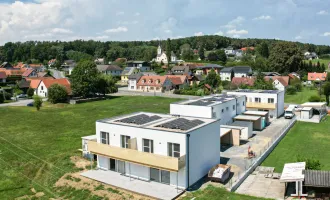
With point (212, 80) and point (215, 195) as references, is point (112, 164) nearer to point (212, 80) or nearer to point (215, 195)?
point (215, 195)

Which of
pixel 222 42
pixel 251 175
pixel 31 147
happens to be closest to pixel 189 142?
pixel 251 175

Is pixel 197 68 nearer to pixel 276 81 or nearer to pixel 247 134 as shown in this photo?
pixel 276 81

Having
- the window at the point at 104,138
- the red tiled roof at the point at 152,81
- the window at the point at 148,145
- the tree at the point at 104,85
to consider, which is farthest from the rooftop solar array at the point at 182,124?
the red tiled roof at the point at 152,81

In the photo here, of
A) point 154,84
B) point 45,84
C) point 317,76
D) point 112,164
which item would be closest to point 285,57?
point 317,76

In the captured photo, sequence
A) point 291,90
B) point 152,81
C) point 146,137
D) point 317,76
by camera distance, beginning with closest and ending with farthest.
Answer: point 146,137
point 291,90
point 152,81
point 317,76

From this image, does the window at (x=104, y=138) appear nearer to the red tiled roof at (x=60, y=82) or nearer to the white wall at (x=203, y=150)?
the white wall at (x=203, y=150)

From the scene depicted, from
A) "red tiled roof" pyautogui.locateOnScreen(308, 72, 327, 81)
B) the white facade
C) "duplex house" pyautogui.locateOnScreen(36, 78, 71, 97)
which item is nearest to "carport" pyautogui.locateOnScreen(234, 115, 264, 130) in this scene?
"duplex house" pyautogui.locateOnScreen(36, 78, 71, 97)

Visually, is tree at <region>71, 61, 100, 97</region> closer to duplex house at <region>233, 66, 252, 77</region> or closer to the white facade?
the white facade
